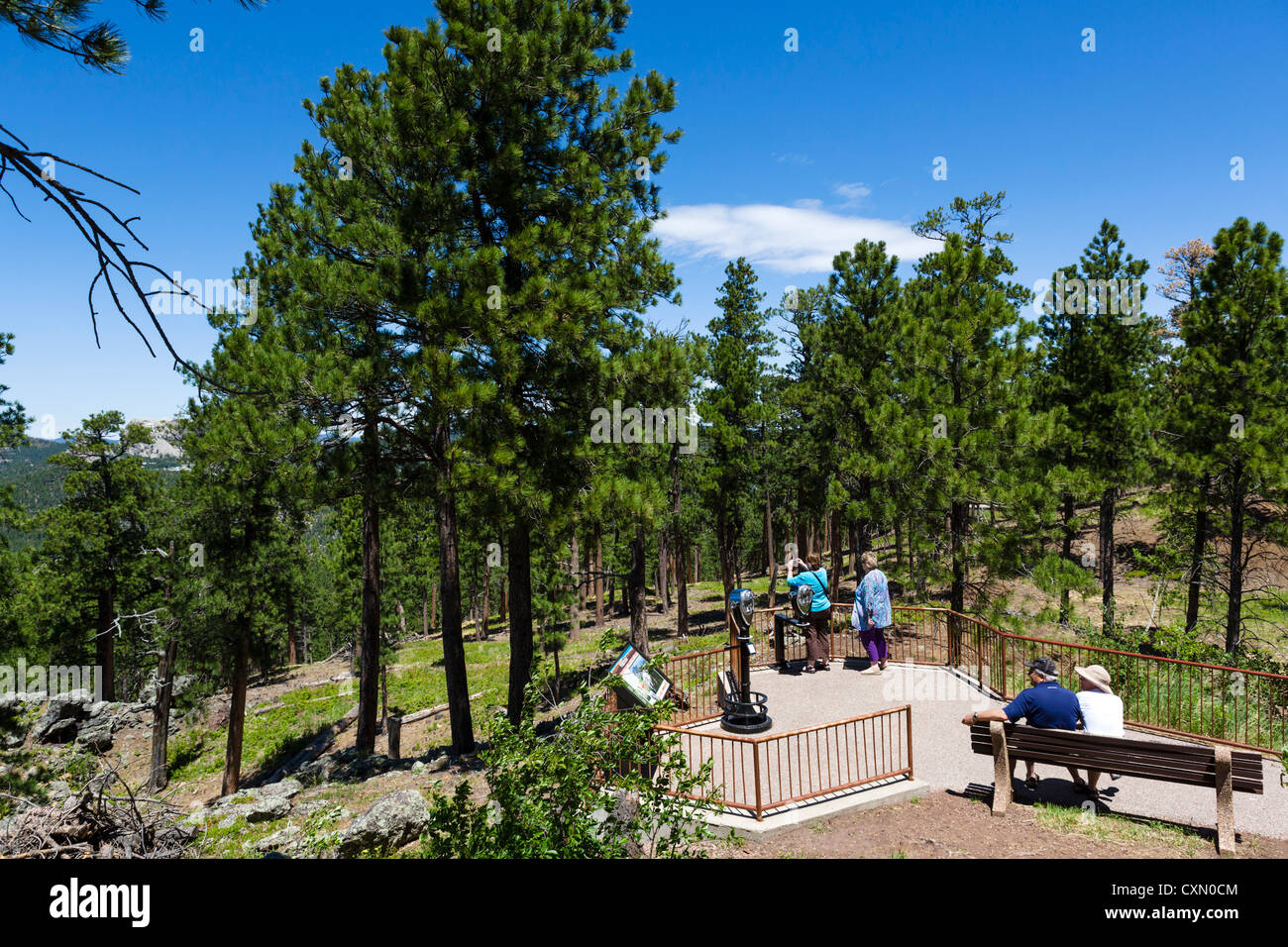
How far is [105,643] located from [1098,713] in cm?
3498

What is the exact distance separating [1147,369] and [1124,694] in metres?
18.9

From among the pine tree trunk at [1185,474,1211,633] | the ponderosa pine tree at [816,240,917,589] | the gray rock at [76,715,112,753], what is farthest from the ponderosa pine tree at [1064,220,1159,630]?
the gray rock at [76,715,112,753]

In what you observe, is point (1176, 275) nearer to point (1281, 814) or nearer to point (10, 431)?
point (1281, 814)

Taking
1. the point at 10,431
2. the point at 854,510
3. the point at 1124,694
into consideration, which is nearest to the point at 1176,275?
the point at 854,510

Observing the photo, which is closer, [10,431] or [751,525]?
[10,431]

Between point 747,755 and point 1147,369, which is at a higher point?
point 1147,369

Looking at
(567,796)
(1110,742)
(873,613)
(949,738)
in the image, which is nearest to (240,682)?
(873,613)

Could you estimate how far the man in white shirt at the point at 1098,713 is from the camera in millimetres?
7508

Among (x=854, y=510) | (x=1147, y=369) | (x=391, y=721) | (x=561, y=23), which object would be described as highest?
(x=561, y=23)

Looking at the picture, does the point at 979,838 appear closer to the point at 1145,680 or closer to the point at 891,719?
the point at 891,719

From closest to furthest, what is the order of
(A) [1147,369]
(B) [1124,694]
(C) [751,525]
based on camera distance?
(B) [1124,694], (A) [1147,369], (C) [751,525]

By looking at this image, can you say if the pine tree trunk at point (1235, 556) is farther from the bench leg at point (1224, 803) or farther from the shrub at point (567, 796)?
the shrub at point (567, 796)

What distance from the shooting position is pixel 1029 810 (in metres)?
7.40

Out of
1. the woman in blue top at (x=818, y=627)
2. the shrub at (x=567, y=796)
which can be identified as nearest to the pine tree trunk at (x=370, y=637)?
the woman in blue top at (x=818, y=627)
